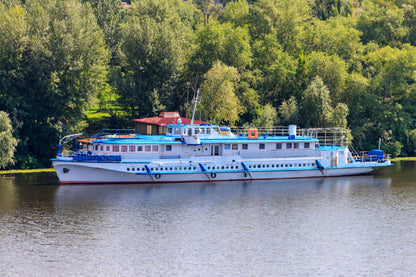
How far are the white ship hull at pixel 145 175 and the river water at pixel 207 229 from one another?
178cm

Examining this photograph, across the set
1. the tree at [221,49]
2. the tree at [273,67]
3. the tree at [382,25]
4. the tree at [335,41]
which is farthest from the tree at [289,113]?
the tree at [382,25]

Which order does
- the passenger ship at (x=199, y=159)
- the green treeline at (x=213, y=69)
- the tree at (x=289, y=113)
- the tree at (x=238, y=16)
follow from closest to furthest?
the passenger ship at (x=199, y=159) < the green treeline at (x=213, y=69) < the tree at (x=289, y=113) < the tree at (x=238, y=16)

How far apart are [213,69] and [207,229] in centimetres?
5004

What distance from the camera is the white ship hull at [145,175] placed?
7600 cm

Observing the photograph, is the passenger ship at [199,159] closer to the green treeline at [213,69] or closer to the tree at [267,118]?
the green treeline at [213,69]

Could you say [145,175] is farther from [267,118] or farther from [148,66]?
[148,66]

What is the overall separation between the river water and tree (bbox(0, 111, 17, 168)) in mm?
4506

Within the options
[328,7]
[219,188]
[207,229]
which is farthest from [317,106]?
[207,229]

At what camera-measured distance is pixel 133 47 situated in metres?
106

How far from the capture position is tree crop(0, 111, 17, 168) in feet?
270

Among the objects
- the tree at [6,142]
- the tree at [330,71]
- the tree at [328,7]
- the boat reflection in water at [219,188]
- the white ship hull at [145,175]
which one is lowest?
the boat reflection in water at [219,188]

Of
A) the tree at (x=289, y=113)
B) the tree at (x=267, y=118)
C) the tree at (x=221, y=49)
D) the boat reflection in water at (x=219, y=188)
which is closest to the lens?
the boat reflection in water at (x=219, y=188)

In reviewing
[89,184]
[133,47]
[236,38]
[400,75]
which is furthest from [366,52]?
[89,184]

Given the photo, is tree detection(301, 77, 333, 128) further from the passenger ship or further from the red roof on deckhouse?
the red roof on deckhouse
